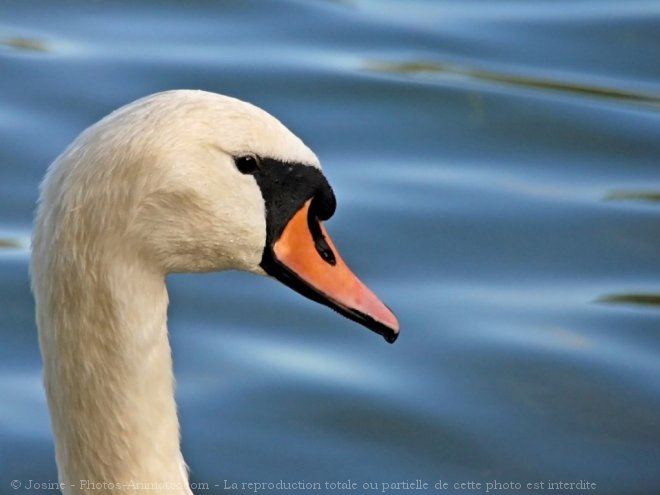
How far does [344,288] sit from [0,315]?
2570mm

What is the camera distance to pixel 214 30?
9.22 m

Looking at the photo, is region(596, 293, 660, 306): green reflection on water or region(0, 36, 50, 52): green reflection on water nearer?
region(596, 293, 660, 306): green reflection on water

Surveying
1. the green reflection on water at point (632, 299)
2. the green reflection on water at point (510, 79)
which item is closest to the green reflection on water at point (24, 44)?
the green reflection on water at point (510, 79)

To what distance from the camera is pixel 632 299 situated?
22.6 feet

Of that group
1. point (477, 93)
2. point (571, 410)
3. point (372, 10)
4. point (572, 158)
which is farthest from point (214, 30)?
point (571, 410)

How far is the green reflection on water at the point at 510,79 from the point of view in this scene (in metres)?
8.69

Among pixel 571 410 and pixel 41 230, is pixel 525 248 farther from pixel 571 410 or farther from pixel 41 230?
pixel 41 230

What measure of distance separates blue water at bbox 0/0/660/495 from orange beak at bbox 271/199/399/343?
1.56 m

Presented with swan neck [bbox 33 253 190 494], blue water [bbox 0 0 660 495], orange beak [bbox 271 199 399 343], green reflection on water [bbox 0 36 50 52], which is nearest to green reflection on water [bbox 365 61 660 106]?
blue water [bbox 0 0 660 495]

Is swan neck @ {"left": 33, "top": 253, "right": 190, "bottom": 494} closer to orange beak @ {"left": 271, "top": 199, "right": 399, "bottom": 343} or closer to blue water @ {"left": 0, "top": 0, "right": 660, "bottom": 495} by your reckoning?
orange beak @ {"left": 271, "top": 199, "right": 399, "bottom": 343}

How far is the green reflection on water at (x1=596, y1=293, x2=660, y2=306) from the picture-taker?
22.6 ft

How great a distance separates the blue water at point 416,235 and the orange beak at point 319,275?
1556 mm

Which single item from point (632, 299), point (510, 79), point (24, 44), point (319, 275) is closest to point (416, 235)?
point (632, 299)

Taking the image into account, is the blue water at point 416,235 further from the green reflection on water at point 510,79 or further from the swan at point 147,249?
the swan at point 147,249
